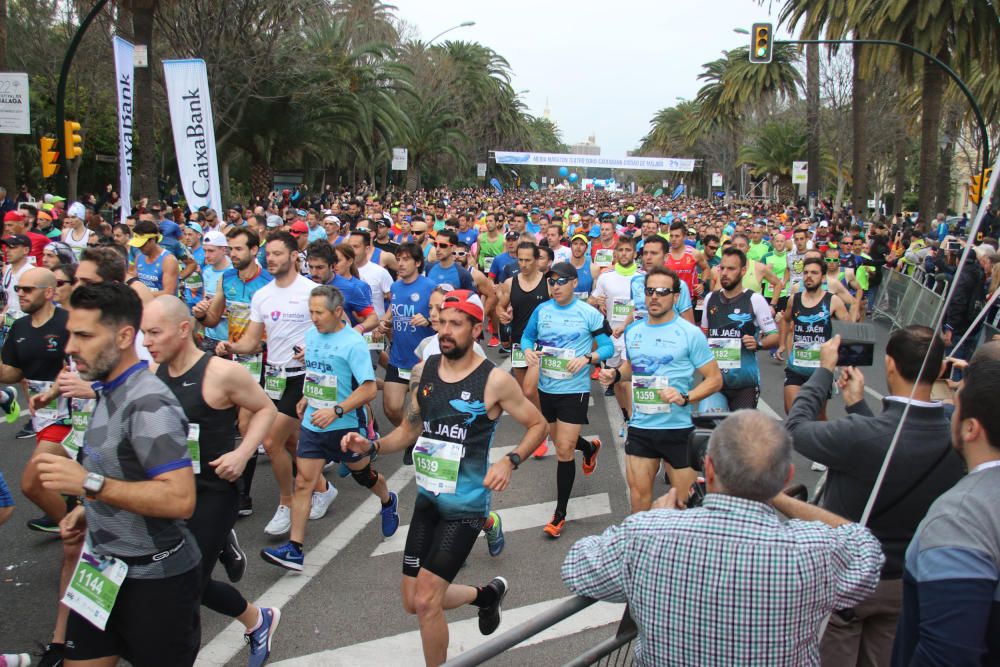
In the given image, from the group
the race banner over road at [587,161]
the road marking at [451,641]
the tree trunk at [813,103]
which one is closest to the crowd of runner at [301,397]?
the road marking at [451,641]

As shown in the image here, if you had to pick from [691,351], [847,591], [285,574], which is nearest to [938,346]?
[847,591]

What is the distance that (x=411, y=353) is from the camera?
7953 mm

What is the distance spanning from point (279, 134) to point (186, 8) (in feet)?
21.9

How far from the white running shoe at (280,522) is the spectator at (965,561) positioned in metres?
4.47

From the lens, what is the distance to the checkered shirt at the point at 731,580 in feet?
7.33

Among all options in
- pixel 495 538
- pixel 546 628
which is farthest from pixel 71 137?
pixel 546 628

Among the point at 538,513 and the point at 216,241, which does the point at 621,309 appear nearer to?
the point at 538,513

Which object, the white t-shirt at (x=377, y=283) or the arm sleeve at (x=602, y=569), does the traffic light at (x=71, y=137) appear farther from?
the arm sleeve at (x=602, y=569)

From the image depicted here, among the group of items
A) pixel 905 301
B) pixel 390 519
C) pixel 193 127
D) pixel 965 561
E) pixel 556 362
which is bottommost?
pixel 390 519

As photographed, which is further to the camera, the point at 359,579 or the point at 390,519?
the point at 390,519

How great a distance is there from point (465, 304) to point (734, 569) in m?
2.58

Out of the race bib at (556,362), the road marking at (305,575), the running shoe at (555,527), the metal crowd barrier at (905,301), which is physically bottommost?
the road marking at (305,575)

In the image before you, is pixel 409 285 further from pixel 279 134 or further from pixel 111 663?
pixel 279 134

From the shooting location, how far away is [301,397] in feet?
21.3
